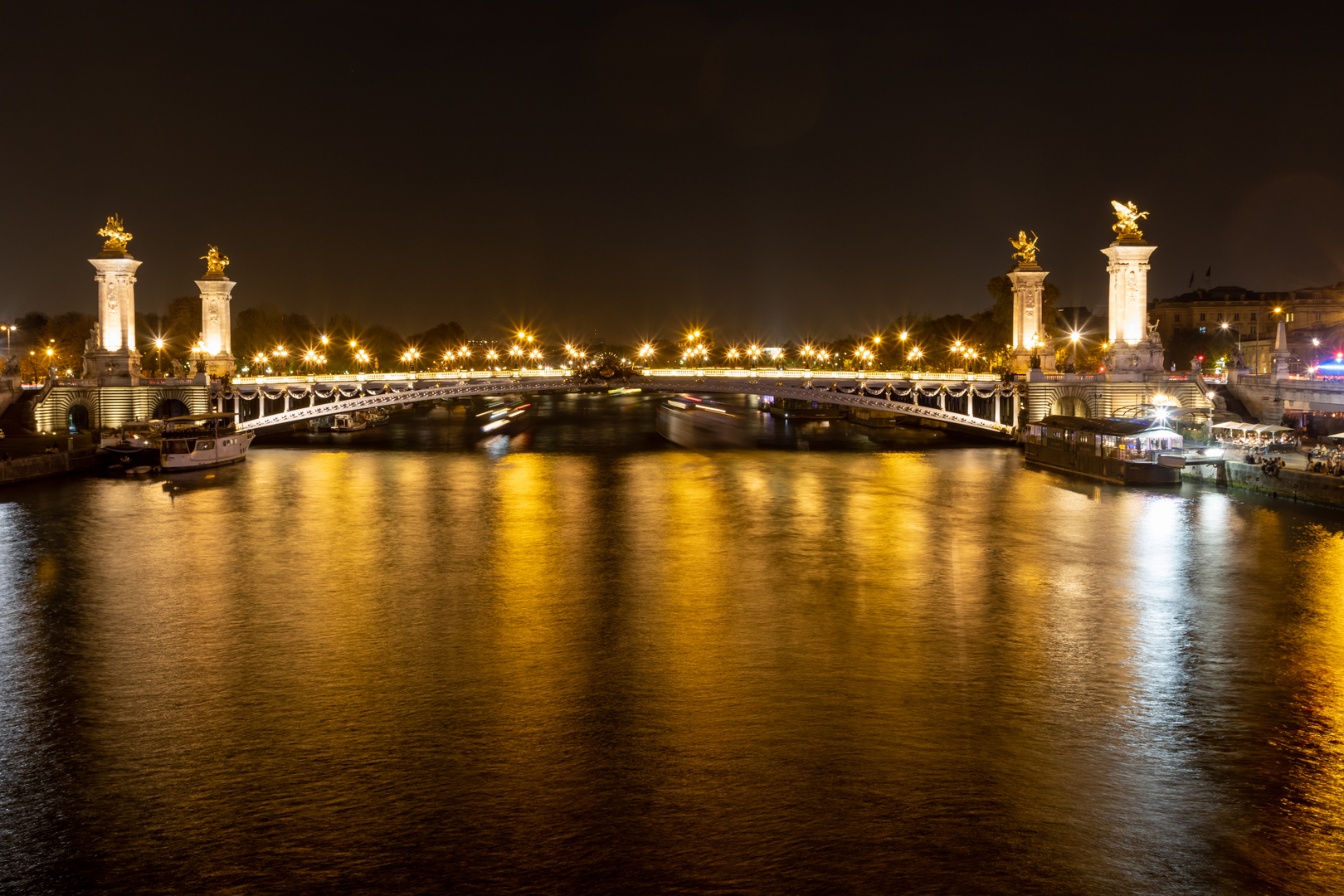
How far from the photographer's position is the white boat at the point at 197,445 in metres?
42.0

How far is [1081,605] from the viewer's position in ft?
63.1

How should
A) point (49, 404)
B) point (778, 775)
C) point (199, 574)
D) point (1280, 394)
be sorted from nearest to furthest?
point (778, 775)
point (199, 574)
point (1280, 394)
point (49, 404)

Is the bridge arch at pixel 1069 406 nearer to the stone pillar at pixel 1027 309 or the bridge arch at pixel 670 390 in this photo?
the bridge arch at pixel 670 390

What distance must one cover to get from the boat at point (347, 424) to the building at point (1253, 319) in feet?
184

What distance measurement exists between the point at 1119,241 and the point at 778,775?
148 feet

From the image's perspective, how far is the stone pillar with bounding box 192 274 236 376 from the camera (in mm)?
55781

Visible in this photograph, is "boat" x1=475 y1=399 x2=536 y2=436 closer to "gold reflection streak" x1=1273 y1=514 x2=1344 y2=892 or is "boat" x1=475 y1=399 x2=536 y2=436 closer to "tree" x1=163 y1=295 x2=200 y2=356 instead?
"tree" x1=163 y1=295 x2=200 y2=356

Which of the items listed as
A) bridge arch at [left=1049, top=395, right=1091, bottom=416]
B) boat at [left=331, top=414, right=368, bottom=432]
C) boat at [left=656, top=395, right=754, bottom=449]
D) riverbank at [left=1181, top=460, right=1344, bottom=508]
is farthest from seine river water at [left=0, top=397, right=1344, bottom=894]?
boat at [left=331, top=414, right=368, bottom=432]

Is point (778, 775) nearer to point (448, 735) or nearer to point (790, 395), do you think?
point (448, 735)

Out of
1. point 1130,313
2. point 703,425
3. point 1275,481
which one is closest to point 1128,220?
point 1130,313

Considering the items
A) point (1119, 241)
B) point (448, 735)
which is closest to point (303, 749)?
point (448, 735)

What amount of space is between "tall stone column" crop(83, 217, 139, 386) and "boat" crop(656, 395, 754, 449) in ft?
88.9

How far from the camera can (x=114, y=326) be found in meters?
51.1

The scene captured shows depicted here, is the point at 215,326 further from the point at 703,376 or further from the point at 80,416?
the point at 703,376
